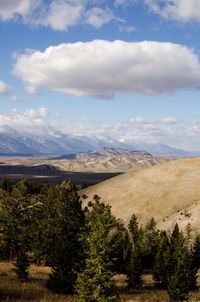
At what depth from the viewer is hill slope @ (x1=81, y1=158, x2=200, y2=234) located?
11900 cm

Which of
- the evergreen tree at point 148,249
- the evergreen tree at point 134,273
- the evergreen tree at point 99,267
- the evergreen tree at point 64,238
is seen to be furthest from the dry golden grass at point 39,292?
the evergreen tree at point 148,249

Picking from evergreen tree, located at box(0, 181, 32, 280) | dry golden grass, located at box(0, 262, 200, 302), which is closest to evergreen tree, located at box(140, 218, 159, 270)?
dry golden grass, located at box(0, 262, 200, 302)

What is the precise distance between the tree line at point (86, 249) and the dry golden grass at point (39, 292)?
1.92 meters

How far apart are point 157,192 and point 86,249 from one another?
95515 millimetres

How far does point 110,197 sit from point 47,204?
6587cm

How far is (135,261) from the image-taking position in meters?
58.2

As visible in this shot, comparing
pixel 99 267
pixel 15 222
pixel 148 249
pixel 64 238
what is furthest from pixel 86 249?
pixel 15 222

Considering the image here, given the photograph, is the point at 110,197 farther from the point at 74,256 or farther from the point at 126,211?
the point at 74,256

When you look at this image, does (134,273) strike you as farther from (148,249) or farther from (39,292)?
(148,249)

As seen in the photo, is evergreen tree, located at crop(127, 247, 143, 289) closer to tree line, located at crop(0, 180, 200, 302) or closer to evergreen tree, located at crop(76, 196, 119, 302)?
tree line, located at crop(0, 180, 200, 302)

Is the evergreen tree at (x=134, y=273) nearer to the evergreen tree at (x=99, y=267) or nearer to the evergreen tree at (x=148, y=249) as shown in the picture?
the evergreen tree at (x=148, y=249)

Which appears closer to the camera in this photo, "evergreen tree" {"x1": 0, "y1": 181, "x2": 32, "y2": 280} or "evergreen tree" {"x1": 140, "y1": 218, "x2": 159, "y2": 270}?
"evergreen tree" {"x1": 0, "y1": 181, "x2": 32, "y2": 280}

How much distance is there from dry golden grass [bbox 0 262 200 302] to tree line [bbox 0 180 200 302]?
6.31 ft

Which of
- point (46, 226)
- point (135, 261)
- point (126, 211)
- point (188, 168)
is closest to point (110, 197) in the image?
point (126, 211)
